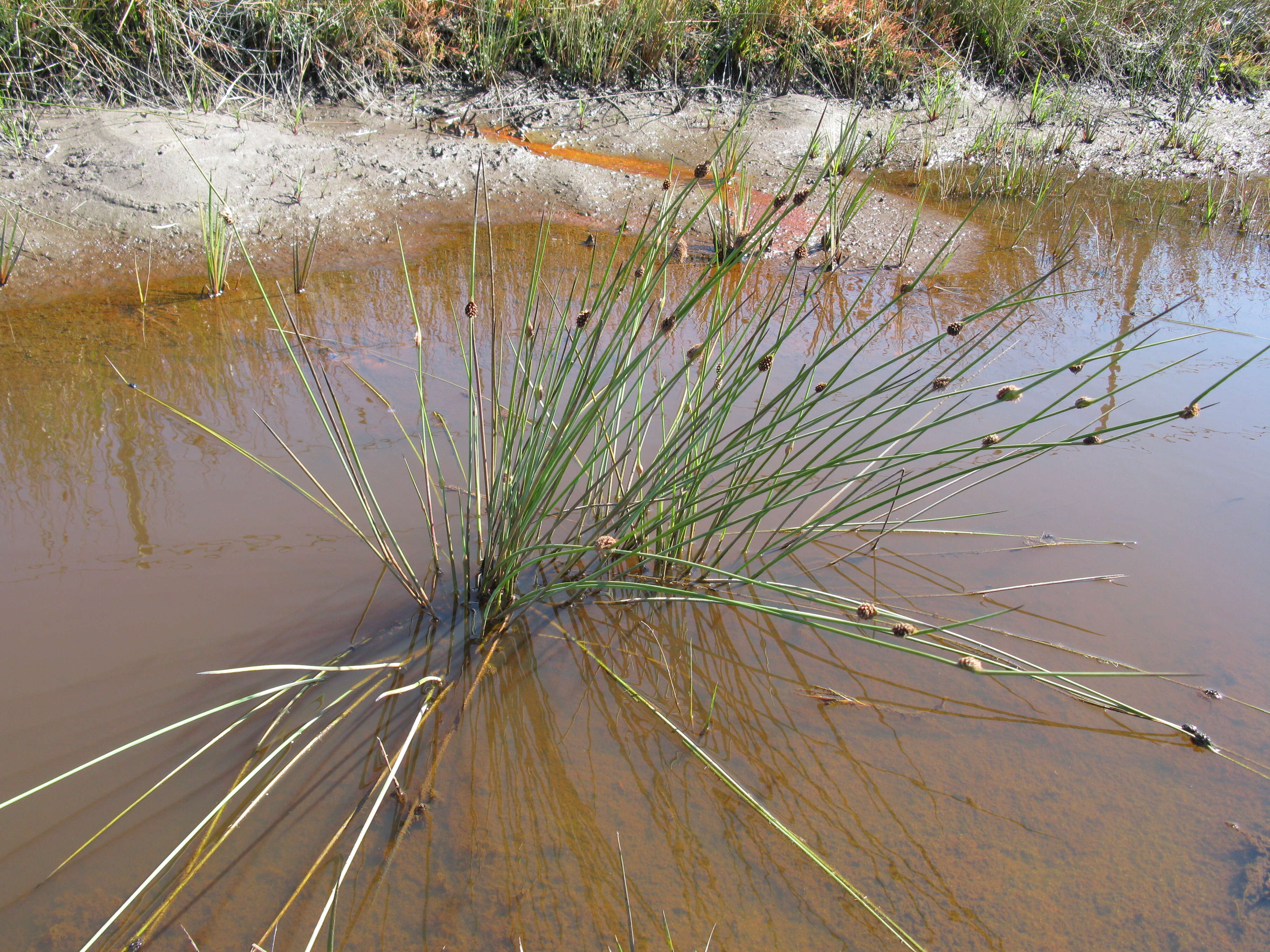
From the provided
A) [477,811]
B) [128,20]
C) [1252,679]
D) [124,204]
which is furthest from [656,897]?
[128,20]

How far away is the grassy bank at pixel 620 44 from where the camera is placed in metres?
4.27

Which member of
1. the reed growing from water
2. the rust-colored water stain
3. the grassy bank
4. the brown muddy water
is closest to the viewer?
the brown muddy water

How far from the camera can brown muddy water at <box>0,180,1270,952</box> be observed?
1.37m

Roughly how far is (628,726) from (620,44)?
5.14 metres

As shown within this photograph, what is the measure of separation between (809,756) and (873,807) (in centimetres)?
16

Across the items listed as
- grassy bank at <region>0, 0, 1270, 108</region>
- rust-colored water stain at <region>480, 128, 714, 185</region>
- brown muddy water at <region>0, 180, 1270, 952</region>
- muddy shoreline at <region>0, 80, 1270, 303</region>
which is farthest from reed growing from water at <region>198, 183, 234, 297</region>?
rust-colored water stain at <region>480, 128, 714, 185</region>

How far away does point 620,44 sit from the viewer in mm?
5480

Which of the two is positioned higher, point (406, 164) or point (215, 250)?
point (406, 164)

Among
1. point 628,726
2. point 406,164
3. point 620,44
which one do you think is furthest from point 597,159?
point 628,726

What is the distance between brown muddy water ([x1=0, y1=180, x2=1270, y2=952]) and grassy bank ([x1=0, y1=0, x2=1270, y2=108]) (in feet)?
7.07

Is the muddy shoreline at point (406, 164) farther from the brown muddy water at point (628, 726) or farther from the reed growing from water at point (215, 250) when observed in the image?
the brown muddy water at point (628, 726)

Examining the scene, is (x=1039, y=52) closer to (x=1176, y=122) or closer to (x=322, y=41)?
(x=1176, y=122)

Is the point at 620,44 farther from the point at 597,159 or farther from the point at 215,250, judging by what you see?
the point at 215,250

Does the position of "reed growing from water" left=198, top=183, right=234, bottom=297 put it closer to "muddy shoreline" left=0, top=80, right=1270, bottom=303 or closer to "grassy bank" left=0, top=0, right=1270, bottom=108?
"muddy shoreline" left=0, top=80, right=1270, bottom=303
